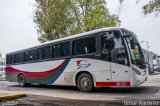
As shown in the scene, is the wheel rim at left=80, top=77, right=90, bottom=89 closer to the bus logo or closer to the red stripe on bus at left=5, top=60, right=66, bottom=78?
the bus logo

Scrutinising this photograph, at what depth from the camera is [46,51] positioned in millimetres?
17516

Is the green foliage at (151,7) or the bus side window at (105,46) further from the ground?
the green foliage at (151,7)

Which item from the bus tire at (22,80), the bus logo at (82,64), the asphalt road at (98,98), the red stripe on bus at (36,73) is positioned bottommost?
the asphalt road at (98,98)

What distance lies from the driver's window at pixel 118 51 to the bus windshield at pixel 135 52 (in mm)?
330

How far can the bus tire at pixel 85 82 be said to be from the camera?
549 inches

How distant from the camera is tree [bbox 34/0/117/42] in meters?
33.5

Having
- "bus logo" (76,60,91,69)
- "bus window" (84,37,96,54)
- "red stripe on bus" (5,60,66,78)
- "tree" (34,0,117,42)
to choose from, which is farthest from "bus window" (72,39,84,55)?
"tree" (34,0,117,42)

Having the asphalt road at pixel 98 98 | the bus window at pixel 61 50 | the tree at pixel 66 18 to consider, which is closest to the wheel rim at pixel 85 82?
the asphalt road at pixel 98 98

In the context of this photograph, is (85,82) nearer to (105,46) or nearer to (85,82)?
(85,82)

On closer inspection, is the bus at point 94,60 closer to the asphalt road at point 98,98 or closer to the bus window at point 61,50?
the bus window at point 61,50

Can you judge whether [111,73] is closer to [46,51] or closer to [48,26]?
[46,51]

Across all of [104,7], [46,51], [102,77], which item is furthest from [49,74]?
[104,7]

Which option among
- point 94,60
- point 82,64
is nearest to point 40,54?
point 82,64

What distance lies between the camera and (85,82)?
46.6 feet
